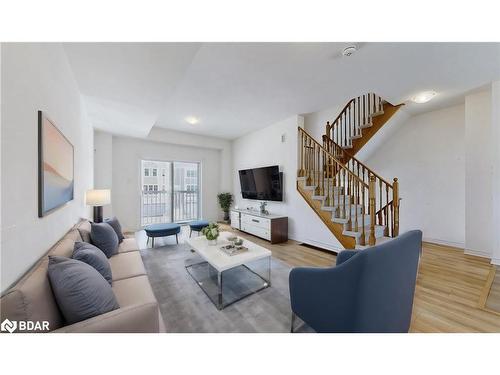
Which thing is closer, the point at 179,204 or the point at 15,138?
the point at 15,138

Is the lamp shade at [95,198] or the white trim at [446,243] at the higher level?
the lamp shade at [95,198]

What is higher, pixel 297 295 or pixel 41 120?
pixel 41 120

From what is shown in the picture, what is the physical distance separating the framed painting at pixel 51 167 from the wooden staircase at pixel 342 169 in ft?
10.5

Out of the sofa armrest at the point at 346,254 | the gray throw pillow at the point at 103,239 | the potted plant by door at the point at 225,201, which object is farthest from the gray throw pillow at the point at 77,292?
the potted plant by door at the point at 225,201

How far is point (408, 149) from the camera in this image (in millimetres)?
4078

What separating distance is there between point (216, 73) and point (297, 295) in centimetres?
259

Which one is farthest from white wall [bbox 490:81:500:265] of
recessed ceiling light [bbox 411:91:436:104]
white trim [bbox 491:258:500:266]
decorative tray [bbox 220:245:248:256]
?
decorative tray [bbox 220:245:248:256]

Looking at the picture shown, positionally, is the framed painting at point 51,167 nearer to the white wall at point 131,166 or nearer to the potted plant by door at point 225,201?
the white wall at point 131,166

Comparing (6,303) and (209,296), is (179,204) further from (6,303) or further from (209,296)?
(6,303)

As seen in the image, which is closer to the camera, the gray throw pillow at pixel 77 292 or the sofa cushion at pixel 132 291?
the gray throw pillow at pixel 77 292

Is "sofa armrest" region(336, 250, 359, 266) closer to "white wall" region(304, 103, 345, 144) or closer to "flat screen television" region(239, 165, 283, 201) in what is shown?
"flat screen television" region(239, 165, 283, 201)

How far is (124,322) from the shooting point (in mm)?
910

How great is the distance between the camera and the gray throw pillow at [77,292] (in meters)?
0.91
